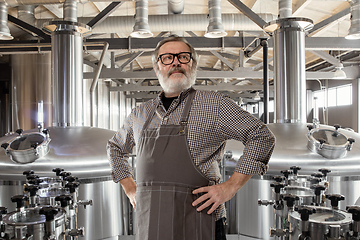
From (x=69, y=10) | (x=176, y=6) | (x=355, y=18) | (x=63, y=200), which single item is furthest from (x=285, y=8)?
(x=63, y=200)

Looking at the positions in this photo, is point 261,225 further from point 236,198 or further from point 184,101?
point 184,101

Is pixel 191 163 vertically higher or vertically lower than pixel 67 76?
lower

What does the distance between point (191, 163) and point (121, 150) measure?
1.56 feet

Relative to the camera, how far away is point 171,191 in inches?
49.1

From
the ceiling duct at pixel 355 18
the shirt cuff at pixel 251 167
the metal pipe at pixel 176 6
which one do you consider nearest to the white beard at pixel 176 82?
the shirt cuff at pixel 251 167

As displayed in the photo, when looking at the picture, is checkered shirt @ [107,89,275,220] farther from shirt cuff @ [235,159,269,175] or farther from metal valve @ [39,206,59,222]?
metal valve @ [39,206,59,222]

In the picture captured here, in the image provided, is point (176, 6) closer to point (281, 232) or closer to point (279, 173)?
point (279, 173)

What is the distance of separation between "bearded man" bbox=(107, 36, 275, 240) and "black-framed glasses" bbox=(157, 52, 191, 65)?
Result: 0.02 m

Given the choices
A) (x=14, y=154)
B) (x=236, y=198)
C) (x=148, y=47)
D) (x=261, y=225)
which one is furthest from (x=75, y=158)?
(x=148, y=47)

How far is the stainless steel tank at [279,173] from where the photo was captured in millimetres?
2631

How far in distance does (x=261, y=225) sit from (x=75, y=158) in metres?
1.73

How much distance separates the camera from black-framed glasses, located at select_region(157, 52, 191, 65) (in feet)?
4.65

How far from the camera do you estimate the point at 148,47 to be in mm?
5504

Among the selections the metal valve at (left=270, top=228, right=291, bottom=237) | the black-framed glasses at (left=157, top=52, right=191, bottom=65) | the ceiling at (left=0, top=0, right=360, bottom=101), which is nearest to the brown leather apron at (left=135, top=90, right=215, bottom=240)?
the black-framed glasses at (left=157, top=52, right=191, bottom=65)
